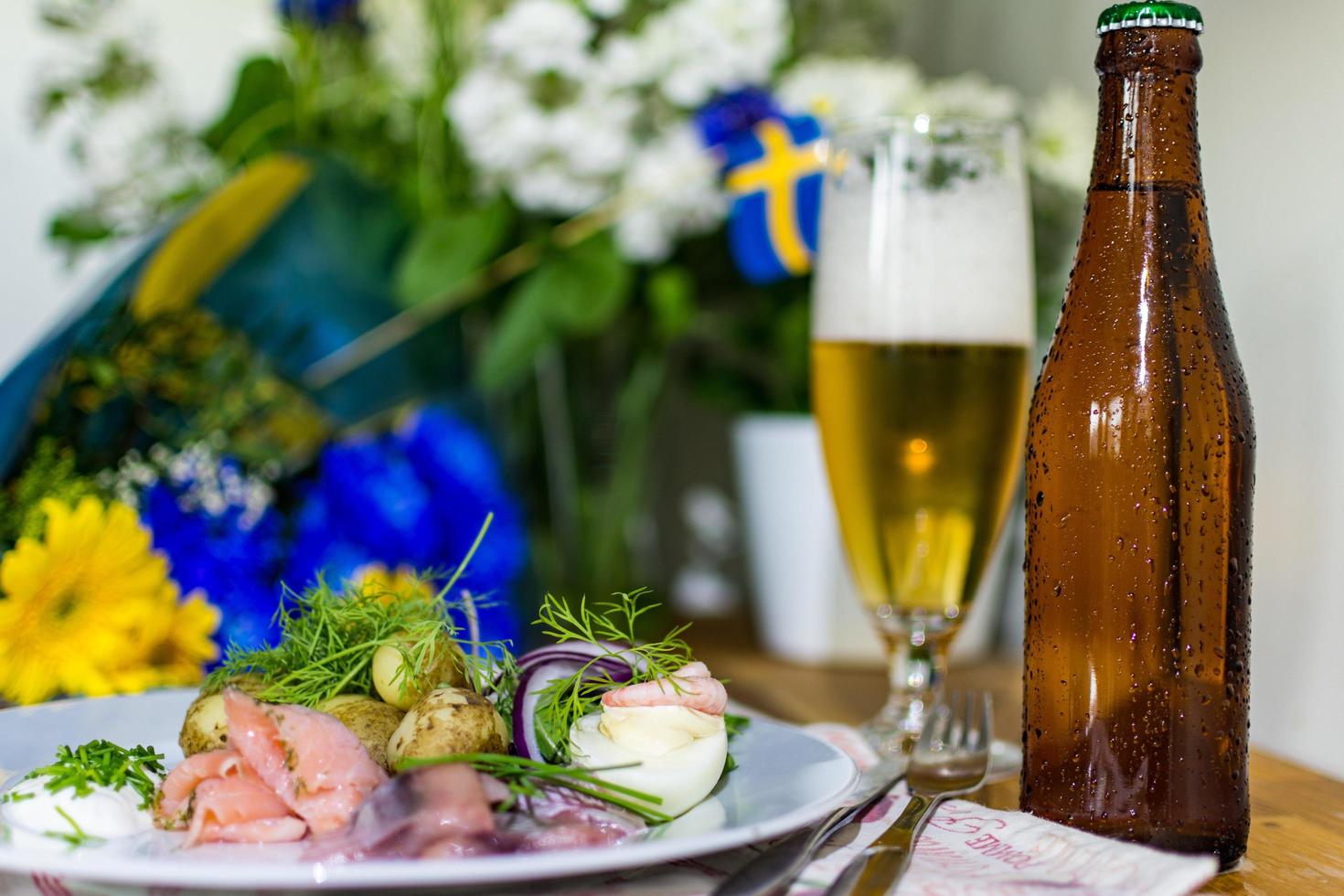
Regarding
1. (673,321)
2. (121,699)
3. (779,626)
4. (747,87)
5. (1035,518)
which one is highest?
(747,87)

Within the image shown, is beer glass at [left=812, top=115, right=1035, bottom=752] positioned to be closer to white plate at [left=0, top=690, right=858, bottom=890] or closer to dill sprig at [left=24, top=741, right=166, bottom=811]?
white plate at [left=0, top=690, right=858, bottom=890]

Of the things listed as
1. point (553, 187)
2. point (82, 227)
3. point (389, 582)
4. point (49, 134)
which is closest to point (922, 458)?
point (389, 582)

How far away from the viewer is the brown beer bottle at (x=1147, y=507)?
60 cm

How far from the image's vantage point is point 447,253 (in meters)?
1.29

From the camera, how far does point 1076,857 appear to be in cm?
56

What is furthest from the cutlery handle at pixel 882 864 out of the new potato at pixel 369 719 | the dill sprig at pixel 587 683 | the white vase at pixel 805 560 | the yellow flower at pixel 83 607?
the white vase at pixel 805 560

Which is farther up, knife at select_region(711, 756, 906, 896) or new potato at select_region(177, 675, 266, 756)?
new potato at select_region(177, 675, 266, 756)

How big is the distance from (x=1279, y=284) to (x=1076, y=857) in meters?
0.52

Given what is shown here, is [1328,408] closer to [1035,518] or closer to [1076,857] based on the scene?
[1035,518]

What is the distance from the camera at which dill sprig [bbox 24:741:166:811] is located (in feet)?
1.77

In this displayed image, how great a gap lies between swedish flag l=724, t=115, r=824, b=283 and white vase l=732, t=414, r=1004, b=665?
0.57ft

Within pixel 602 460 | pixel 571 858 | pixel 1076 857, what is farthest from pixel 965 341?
pixel 602 460

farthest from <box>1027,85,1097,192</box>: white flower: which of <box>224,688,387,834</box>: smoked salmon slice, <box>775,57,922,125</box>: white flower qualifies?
<box>224,688,387,834</box>: smoked salmon slice

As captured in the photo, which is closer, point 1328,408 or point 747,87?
point 1328,408
